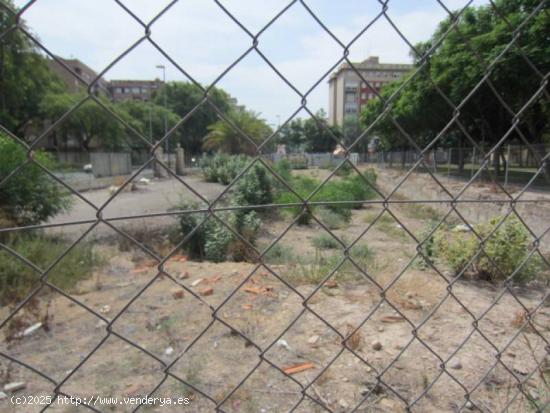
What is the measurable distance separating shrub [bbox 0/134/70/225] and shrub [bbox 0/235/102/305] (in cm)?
91

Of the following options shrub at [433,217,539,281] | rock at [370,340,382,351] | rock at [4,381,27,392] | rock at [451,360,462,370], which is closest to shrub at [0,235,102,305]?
rock at [4,381,27,392]

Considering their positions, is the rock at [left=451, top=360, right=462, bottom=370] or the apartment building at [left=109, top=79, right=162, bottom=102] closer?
the apartment building at [left=109, top=79, right=162, bottom=102]

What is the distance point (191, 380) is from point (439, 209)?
31.2 feet

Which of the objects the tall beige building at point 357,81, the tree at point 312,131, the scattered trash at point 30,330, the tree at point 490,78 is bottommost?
the scattered trash at point 30,330

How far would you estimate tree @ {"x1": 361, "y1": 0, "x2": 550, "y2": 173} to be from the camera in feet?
32.9

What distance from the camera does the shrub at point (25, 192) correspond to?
→ 5812mm

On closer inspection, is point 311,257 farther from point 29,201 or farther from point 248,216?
point 29,201

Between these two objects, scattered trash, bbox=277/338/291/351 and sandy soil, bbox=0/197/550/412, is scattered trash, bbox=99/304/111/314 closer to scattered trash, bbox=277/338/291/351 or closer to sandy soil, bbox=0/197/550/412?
sandy soil, bbox=0/197/550/412

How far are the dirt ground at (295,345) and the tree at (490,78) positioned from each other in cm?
345

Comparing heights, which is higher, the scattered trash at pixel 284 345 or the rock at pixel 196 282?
the scattered trash at pixel 284 345

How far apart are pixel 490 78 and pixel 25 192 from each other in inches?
423

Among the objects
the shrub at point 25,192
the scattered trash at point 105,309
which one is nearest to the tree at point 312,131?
the scattered trash at point 105,309

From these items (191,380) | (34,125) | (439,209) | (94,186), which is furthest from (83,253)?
(34,125)

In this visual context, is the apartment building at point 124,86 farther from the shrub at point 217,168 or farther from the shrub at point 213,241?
the shrub at point 217,168
